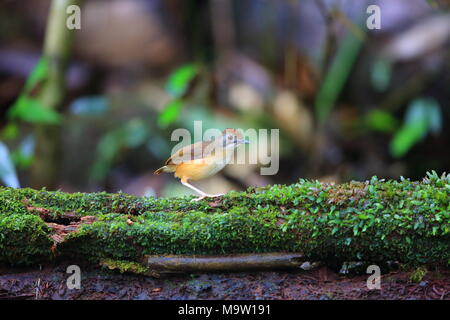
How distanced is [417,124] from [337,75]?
4.43ft

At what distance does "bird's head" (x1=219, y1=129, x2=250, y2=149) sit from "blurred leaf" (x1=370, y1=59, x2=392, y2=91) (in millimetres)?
5150

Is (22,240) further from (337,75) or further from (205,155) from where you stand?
(337,75)

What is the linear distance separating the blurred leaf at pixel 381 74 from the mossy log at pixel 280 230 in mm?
5429

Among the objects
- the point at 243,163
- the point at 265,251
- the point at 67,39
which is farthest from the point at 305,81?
the point at 265,251

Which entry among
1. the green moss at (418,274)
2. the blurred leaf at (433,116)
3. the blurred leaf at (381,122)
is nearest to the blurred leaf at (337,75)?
the blurred leaf at (381,122)

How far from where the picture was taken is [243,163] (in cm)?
719

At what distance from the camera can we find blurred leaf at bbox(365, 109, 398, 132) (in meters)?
7.19

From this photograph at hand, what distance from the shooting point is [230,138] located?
3607mm

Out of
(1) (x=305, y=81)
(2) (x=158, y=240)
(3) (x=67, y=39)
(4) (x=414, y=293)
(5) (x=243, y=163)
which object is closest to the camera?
(4) (x=414, y=293)

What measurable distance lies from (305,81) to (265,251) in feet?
17.8

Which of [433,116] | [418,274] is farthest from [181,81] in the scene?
[433,116]

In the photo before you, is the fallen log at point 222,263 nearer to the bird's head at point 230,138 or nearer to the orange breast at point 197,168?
the orange breast at point 197,168
